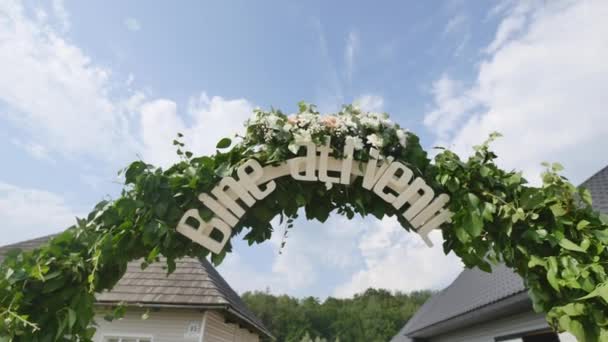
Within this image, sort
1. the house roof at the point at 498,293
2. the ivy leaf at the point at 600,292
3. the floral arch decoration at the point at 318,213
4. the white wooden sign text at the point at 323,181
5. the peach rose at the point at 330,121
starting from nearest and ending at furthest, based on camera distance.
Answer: the ivy leaf at the point at 600,292
the floral arch decoration at the point at 318,213
the white wooden sign text at the point at 323,181
the peach rose at the point at 330,121
the house roof at the point at 498,293

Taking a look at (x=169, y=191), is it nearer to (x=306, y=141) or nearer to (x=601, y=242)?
(x=306, y=141)

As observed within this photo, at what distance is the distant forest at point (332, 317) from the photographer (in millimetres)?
42250

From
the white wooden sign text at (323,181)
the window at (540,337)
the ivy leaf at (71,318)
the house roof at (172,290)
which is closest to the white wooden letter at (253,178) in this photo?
the white wooden sign text at (323,181)

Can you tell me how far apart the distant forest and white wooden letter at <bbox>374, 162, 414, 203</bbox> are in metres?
41.6

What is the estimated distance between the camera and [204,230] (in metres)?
1.81

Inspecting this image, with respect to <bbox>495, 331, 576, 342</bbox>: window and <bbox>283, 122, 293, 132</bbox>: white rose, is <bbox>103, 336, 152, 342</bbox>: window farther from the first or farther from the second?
<bbox>283, 122, 293, 132</bbox>: white rose

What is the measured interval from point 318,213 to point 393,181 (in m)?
0.49

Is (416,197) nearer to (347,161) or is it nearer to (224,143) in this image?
(347,161)

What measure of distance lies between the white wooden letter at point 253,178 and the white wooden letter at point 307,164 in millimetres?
130

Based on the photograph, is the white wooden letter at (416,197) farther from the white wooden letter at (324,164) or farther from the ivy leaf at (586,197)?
the ivy leaf at (586,197)

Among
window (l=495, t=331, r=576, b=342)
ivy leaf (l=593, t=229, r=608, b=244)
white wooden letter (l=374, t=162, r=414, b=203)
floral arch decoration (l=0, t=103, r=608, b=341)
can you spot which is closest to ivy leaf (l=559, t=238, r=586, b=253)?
floral arch decoration (l=0, t=103, r=608, b=341)

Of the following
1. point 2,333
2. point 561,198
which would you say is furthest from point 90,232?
point 561,198

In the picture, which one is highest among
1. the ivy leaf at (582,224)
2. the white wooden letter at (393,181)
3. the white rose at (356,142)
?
the white rose at (356,142)

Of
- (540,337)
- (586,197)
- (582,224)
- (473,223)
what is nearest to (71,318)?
(473,223)
